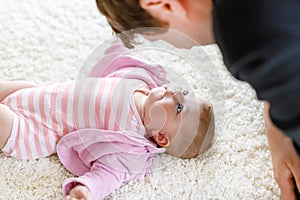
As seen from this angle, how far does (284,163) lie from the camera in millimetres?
967

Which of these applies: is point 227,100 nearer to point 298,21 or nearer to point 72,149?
point 72,149

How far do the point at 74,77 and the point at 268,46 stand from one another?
0.79 metres

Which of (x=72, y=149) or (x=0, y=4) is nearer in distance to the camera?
(x=72, y=149)

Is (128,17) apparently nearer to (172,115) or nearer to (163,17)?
(163,17)

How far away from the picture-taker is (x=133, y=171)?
3.70 feet

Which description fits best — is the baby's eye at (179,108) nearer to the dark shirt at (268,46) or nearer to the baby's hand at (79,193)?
the baby's hand at (79,193)

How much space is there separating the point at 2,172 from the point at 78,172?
0.15 meters

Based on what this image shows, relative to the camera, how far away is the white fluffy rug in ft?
3.69

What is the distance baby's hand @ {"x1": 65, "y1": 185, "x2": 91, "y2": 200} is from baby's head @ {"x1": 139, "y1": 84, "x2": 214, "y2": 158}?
7.0 inches

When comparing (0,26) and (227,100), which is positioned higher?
(0,26)

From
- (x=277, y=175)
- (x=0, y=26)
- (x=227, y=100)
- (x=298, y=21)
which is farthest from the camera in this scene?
(x=0, y=26)

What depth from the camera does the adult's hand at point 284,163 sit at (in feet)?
3.10

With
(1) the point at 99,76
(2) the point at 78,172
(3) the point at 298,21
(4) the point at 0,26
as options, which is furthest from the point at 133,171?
(3) the point at 298,21

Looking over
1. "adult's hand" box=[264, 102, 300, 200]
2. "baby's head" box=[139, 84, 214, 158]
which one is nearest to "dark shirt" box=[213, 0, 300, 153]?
"adult's hand" box=[264, 102, 300, 200]
